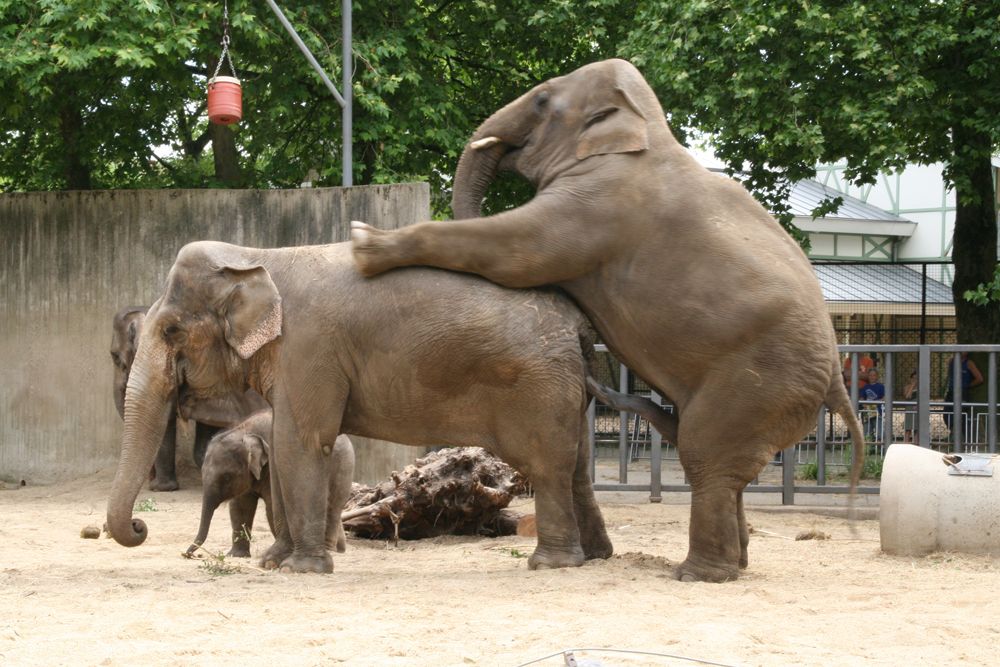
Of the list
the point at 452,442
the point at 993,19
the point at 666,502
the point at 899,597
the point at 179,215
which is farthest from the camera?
the point at 993,19

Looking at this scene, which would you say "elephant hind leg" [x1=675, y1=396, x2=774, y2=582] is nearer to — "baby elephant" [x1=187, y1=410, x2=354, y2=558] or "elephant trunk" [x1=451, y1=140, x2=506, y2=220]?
"elephant trunk" [x1=451, y1=140, x2=506, y2=220]

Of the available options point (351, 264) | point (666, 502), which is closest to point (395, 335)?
point (351, 264)

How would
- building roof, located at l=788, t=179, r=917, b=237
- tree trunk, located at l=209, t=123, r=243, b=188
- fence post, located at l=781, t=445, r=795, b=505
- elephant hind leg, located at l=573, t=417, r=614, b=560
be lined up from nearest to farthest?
elephant hind leg, located at l=573, t=417, r=614, b=560 < fence post, located at l=781, t=445, r=795, b=505 < tree trunk, located at l=209, t=123, r=243, b=188 < building roof, located at l=788, t=179, r=917, b=237

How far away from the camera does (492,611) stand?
230 inches

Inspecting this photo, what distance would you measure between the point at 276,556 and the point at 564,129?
9.83ft

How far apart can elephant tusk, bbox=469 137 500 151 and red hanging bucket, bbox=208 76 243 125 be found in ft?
21.4

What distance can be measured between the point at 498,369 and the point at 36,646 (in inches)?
108

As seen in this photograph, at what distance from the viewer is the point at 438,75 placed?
18.7 metres

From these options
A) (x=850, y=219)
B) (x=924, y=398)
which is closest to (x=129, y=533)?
(x=924, y=398)

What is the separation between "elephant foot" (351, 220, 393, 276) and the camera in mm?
7016

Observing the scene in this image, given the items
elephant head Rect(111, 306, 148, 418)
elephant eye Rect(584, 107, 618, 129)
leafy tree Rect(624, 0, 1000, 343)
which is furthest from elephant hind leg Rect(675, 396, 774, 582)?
leafy tree Rect(624, 0, 1000, 343)

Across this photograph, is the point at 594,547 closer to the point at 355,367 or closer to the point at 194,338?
the point at 355,367

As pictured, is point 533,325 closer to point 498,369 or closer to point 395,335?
point 498,369

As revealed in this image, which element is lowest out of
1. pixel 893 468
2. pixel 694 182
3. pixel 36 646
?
pixel 36 646
